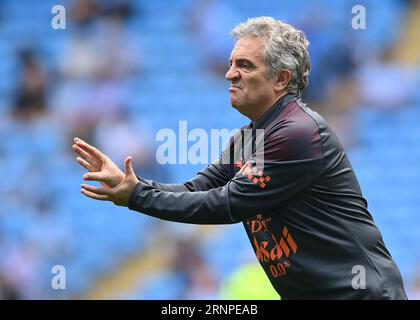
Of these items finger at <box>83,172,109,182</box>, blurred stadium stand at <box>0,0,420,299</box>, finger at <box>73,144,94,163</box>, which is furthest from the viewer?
blurred stadium stand at <box>0,0,420,299</box>

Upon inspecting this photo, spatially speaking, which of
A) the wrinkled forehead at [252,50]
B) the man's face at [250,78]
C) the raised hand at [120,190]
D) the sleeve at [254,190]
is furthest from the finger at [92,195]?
the wrinkled forehead at [252,50]

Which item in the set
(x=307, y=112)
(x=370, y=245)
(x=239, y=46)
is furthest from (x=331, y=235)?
(x=239, y=46)

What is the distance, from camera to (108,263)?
8656 millimetres

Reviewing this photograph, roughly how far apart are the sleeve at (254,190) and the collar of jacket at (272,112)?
17 cm

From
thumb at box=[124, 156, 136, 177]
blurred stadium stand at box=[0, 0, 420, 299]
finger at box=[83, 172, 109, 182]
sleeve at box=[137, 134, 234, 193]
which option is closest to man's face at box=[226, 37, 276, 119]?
sleeve at box=[137, 134, 234, 193]

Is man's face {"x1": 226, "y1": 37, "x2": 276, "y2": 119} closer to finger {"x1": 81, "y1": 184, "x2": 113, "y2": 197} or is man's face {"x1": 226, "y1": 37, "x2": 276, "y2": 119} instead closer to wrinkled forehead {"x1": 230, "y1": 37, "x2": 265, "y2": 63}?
wrinkled forehead {"x1": 230, "y1": 37, "x2": 265, "y2": 63}

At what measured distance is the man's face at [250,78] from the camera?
3830mm

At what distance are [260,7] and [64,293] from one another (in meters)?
3.78

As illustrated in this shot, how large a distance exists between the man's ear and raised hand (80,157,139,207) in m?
0.80

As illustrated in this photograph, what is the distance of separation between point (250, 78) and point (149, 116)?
545 cm

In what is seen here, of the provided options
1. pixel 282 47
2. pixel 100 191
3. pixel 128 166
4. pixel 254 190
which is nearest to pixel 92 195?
pixel 100 191

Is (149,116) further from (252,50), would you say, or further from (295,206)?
(295,206)

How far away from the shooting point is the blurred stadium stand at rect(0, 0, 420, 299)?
8.45m

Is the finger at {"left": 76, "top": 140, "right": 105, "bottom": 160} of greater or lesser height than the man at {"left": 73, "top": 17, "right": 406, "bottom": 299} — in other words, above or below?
above
